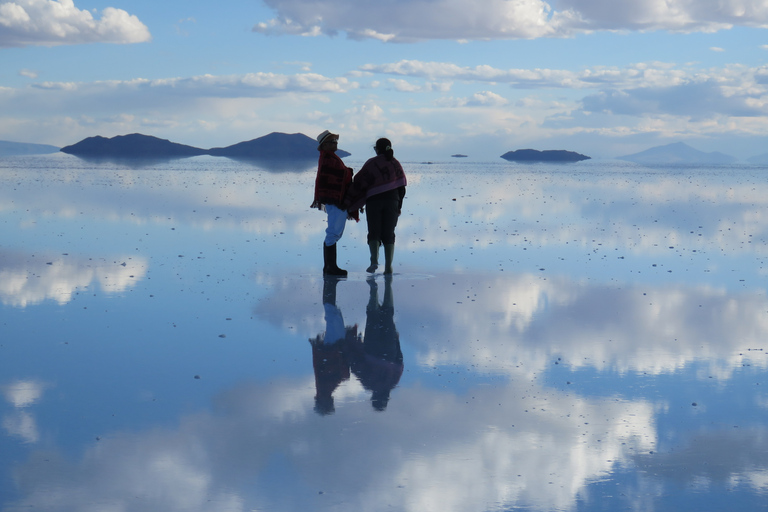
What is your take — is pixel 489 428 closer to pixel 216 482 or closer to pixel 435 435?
pixel 435 435

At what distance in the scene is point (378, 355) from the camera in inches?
271

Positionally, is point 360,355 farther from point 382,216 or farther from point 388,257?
point 382,216

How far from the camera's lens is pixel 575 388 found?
590cm

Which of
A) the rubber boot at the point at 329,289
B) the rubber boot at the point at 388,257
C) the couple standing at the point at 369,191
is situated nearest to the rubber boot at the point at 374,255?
the couple standing at the point at 369,191

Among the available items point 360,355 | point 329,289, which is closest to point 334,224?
point 329,289

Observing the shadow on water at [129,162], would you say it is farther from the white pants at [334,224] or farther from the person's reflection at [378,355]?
the person's reflection at [378,355]

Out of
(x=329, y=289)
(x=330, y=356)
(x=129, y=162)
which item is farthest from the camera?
(x=129, y=162)

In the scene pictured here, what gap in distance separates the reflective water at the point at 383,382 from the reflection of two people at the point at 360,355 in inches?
1.2

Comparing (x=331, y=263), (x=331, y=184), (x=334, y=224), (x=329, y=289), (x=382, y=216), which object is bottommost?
(x=329, y=289)

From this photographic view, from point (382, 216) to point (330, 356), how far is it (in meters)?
5.33

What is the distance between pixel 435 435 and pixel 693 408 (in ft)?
6.24

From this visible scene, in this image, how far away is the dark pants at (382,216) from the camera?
11.9 m

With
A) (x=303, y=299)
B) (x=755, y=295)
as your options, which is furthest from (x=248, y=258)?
(x=755, y=295)

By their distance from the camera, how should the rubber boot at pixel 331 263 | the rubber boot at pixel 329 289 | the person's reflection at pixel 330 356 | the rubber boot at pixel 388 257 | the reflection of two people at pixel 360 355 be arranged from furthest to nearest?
1. the rubber boot at pixel 388 257
2. the rubber boot at pixel 331 263
3. the rubber boot at pixel 329 289
4. the reflection of two people at pixel 360 355
5. the person's reflection at pixel 330 356
